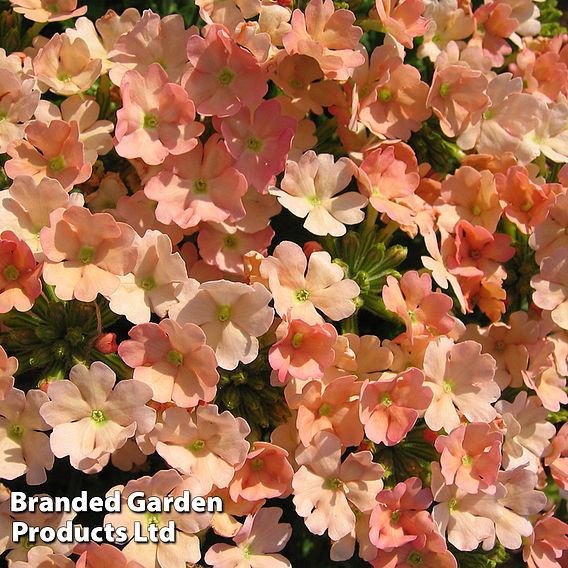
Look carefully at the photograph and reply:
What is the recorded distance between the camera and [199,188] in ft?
7.55

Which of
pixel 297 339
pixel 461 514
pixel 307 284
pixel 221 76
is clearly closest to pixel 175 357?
pixel 297 339

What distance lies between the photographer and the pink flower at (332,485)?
2.09 metres

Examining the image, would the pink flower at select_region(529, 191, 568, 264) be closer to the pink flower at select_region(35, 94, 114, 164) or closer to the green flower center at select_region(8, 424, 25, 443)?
the pink flower at select_region(35, 94, 114, 164)

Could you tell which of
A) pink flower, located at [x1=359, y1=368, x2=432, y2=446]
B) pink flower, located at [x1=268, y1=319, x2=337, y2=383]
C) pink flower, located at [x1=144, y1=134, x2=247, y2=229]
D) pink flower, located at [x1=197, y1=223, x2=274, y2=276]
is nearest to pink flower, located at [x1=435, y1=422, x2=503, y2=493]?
pink flower, located at [x1=359, y1=368, x2=432, y2=446]

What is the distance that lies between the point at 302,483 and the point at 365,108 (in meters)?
1.20

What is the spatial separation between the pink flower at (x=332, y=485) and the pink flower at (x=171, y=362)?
0.33 metres

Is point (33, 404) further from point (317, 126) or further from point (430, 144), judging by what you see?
point (430, 144)

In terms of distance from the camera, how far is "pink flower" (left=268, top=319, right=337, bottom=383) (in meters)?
2.02

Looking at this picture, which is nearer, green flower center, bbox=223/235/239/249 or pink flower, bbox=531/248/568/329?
green flower center, bbox=223/235/239/249

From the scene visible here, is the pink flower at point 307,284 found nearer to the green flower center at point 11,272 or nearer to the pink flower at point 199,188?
the pink flower at point 199,188

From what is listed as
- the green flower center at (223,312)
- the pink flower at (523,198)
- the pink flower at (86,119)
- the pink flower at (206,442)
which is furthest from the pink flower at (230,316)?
the pink flower at (523,198)

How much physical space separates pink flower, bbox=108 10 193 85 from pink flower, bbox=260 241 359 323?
70cm

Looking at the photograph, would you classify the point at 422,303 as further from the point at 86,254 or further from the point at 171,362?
the point at 86,254

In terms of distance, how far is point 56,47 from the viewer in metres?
2.39
